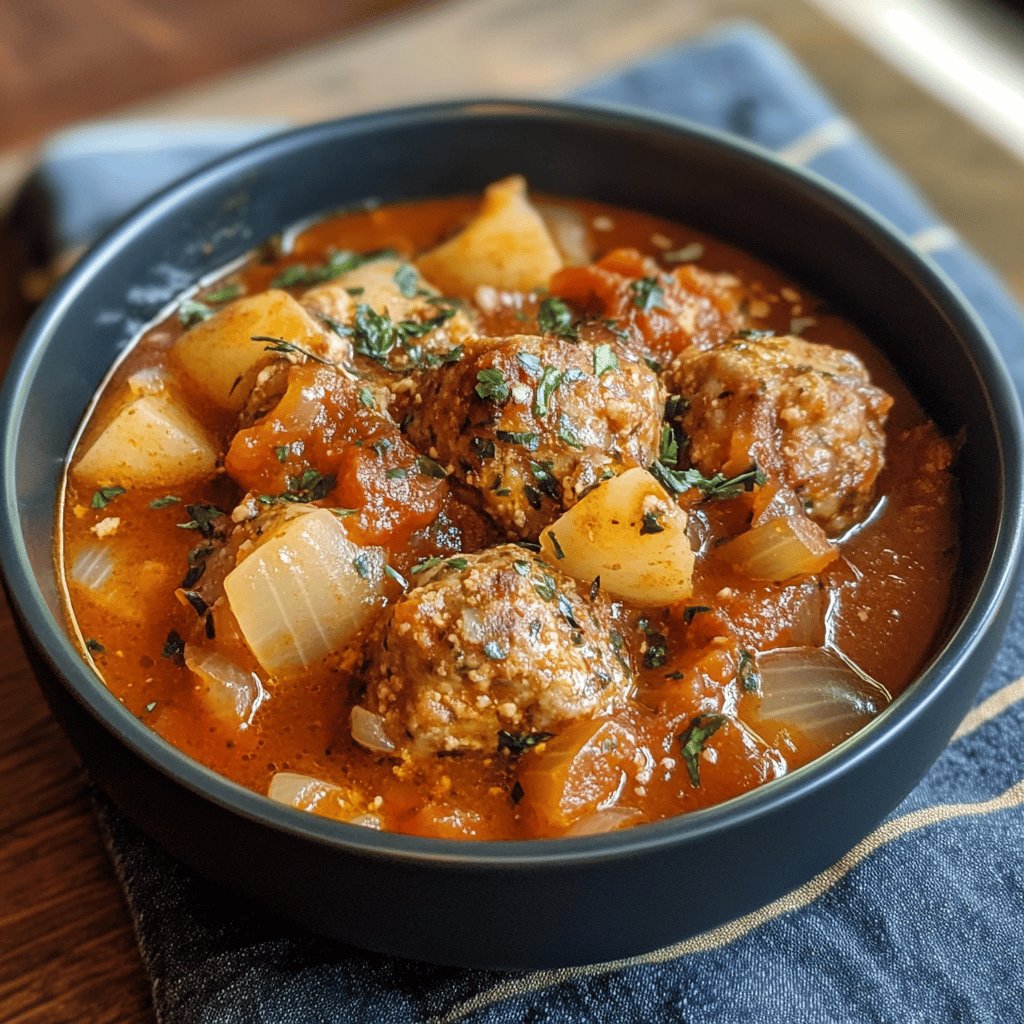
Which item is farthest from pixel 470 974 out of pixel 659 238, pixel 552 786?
pixel 659 238

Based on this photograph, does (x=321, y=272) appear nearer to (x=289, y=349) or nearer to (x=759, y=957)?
(x=289, y=349)

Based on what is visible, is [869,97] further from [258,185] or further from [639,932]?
[639,932]

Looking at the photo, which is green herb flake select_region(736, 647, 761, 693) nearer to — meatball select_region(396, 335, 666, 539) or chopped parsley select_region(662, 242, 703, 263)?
meatball select_region(396, 335, 666, 539)

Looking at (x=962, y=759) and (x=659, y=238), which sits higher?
(x=659, y=238)

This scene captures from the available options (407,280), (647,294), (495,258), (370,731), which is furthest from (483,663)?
(495,258)

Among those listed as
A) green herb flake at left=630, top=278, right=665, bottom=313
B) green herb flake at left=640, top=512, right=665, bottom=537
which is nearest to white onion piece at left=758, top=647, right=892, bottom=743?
green herb flake at left=640, top=512, right=665, bottom=537

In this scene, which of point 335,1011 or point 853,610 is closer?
point 335,1011
